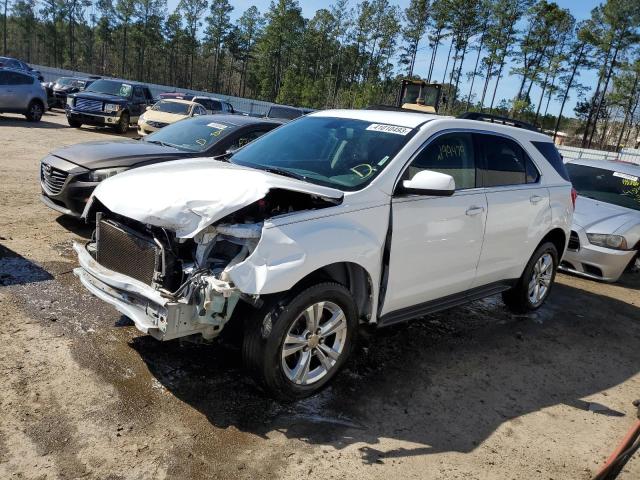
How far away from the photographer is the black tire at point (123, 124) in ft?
58.3

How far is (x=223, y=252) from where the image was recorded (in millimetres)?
3393

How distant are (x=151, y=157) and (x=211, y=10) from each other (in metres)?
77.5

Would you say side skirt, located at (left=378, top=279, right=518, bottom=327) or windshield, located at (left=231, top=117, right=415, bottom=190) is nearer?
windshield, located at (left=231, top=117, right=415, bottom=190)

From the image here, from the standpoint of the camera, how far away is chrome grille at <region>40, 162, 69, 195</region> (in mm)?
6121

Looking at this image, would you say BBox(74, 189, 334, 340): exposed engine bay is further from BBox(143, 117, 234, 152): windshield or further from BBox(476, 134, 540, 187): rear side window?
BBox(143, 117, 234, 152): windshield

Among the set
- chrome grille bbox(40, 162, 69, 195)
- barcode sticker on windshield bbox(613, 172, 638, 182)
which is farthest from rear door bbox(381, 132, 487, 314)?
barcode sticker on windshield bbox(613, 172, 638, 182)

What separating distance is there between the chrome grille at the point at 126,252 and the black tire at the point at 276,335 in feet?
2.37

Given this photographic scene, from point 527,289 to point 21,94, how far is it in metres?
18.0

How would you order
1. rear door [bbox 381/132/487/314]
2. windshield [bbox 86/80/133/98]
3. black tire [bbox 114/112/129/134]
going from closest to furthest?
rear door [bbox 381/132/487/314], black tire [bbox 114/112/129/134], windshield [bbox 86/80/133/98]

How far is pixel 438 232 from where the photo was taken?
13.5 ft

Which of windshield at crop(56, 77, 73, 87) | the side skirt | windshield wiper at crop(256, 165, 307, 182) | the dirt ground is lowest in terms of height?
the dirt ground

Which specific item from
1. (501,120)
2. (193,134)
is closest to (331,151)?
(501,120)

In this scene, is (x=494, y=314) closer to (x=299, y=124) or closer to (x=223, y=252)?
(x=299, y=124)

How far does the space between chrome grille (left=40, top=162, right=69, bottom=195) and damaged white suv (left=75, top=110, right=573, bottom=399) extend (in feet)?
8.23
